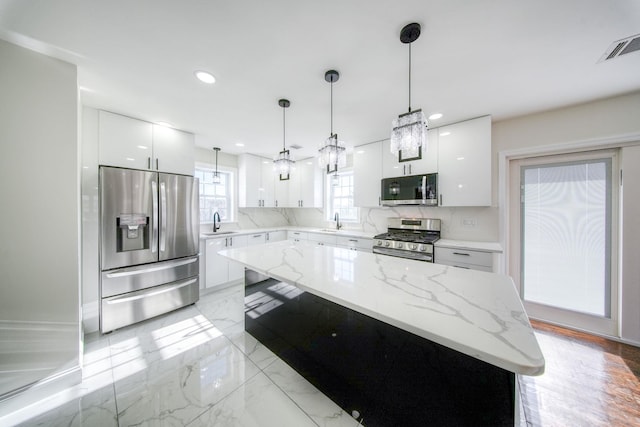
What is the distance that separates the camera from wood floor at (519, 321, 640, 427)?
142cm

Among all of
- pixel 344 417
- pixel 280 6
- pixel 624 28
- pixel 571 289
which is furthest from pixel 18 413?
pixel 571 289

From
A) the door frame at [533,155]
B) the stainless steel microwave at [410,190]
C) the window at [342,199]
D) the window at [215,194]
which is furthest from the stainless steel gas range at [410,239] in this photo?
the window at [215,194]

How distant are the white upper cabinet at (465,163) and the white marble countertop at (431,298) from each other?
154cm

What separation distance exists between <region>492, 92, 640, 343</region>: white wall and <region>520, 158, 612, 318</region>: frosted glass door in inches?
5.4

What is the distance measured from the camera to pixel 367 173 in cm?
353

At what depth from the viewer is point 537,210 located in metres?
2.60

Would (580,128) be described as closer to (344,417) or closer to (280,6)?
(280,6)

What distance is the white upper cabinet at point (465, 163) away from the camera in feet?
8.29

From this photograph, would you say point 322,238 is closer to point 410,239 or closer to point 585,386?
point 410,239

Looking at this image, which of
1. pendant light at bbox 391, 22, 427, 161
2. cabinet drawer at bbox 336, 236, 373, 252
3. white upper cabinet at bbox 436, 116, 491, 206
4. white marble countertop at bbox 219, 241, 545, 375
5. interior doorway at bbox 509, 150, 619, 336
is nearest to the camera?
white marble countertop at bbox 219, 241, 545, 375

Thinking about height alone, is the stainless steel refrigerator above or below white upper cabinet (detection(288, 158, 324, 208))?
below

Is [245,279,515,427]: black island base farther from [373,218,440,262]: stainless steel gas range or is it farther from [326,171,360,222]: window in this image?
[326,171,360,222]: window

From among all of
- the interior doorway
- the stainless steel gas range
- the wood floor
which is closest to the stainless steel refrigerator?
the stainless steel gas range

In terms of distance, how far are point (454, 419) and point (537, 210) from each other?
9.31 ft
